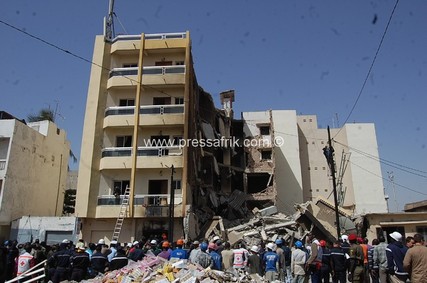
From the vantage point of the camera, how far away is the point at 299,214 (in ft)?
86.8

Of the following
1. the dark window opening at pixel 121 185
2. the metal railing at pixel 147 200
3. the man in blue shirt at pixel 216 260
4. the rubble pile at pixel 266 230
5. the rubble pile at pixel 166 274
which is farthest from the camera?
the dark window opening at pixel 121 185

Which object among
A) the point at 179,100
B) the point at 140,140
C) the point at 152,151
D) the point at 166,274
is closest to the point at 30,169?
the point at 140,140

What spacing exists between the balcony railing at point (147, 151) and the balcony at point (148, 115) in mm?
1720

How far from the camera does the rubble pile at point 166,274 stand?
28.8 ft

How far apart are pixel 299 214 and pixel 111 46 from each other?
64.2ft

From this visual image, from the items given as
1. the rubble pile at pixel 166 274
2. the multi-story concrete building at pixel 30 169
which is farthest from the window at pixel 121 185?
the rubble pile at pixel 166 274

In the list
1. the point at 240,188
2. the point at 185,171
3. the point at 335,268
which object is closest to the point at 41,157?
the point at 185,171

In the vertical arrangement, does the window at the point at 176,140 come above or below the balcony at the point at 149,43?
Result: below

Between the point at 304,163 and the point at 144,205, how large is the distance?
2397 cm

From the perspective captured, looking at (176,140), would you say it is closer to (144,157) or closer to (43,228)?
(144,157)

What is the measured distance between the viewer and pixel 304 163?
42.3m

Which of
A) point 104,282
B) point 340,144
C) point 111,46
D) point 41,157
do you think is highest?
point 111,46

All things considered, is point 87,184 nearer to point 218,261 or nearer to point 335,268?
point 218,261

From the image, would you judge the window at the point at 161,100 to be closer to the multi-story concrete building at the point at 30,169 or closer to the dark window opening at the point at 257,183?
the multi-story concrete building at the point at 30,169
